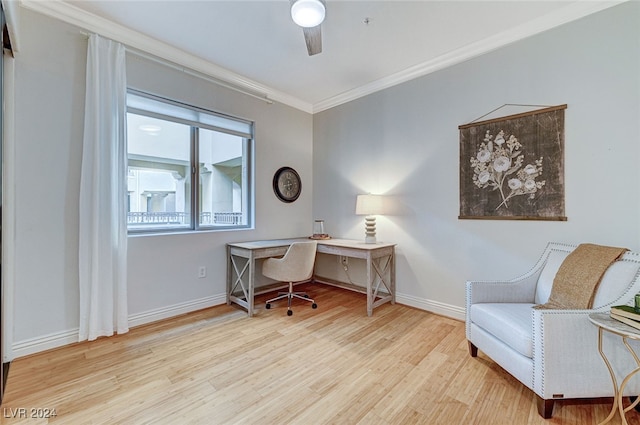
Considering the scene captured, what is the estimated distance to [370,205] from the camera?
330 cm

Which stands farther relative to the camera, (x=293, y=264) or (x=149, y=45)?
(x=293, y=264)

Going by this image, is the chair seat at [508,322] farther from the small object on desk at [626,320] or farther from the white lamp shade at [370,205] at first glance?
the white lamp shade at [370,205]

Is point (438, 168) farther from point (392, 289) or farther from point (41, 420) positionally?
point (41, 420)

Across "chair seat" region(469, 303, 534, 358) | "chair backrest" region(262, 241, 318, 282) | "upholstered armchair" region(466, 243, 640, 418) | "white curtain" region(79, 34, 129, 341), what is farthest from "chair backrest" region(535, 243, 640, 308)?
"white curtain" region(79, 34, 129, 341)

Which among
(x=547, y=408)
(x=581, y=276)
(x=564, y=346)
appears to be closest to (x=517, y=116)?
(x=581, y=276)

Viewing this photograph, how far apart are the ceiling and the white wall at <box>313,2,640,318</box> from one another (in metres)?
0.16

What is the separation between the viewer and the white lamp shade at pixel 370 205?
329cm

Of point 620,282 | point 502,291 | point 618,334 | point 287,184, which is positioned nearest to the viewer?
point 618,334

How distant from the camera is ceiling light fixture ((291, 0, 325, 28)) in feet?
5.93

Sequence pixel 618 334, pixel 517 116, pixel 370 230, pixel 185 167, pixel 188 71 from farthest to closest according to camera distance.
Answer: pixel 370 230 → pixel 185 167 → pixel 188 71 → pixel 517 116 → pixel 618 334

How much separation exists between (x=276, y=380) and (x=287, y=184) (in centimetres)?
269

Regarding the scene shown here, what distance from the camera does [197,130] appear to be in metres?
3.22

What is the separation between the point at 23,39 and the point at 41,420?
2681 millimetres

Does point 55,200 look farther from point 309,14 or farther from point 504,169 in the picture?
point 504,169
